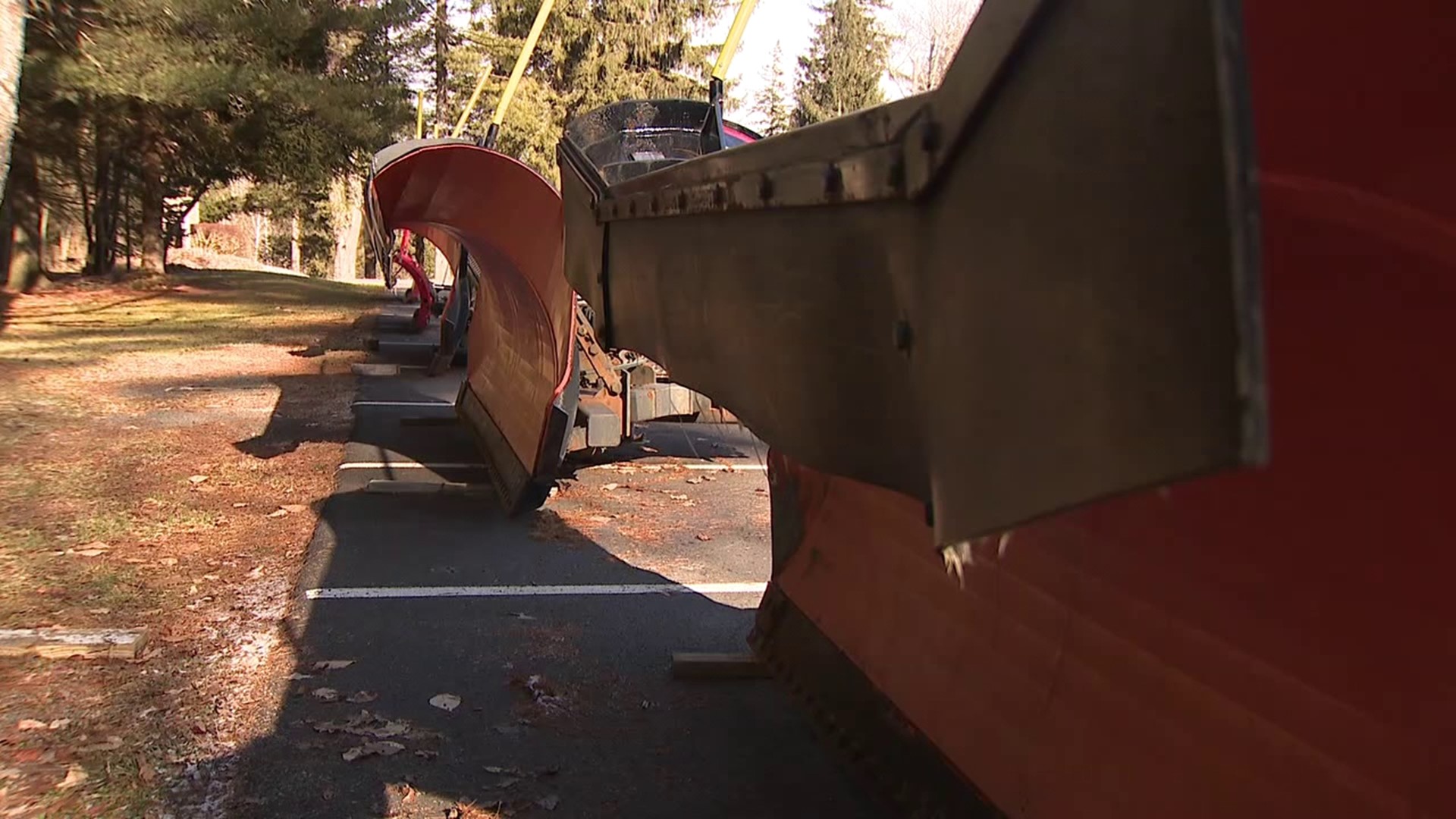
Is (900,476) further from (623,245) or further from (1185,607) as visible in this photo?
(623,245)

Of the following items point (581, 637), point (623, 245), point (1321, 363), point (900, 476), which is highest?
point (623, 245)

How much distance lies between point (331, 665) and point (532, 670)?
2.66 ft

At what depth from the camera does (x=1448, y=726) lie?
1433 millimetres

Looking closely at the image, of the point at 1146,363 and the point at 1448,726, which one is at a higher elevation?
the point at 1146,363

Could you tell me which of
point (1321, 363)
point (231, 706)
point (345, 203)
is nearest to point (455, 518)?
point (231, 706)

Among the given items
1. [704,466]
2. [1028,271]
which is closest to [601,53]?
[704,466]

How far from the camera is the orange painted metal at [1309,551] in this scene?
129 cm

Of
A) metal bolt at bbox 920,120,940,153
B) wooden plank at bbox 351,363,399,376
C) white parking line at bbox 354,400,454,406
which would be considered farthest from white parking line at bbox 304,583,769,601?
wooden plank at bbox 351,363,399,376

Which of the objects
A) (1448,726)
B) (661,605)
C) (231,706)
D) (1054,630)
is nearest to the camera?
(1448,726)

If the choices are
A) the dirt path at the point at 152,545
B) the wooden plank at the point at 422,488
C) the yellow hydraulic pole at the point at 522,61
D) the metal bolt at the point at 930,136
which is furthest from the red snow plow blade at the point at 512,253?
the metal bolt at the point at 930,136

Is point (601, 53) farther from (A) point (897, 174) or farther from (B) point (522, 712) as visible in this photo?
(A) point (897, 174)

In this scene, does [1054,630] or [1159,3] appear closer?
[1159,3]

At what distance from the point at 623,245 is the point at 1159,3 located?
2314mm

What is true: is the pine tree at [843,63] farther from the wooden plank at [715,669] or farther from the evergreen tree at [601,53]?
the wooden plank at [715,669]
